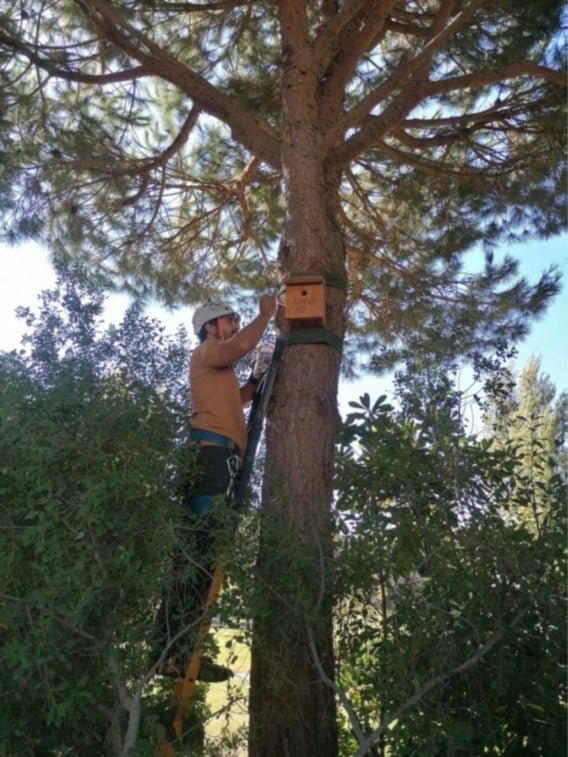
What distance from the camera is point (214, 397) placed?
11.5ft

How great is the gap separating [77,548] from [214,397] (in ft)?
3.76

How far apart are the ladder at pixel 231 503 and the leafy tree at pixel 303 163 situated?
0.24 feet

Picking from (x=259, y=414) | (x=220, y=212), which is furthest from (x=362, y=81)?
(x=259, y=414)

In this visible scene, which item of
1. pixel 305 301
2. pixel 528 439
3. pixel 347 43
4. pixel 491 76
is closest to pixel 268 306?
pixel 305 301

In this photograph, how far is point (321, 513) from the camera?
2.91m

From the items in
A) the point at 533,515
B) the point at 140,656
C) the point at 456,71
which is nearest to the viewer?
the point at 140,656

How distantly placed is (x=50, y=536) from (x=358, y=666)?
115 centimetres

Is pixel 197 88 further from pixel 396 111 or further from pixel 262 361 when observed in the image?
pixel 262 361

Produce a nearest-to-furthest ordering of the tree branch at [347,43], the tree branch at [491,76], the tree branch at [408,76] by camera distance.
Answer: the tree branch at [408,76], the tree branch at [491,76], the tree branch at [347,43]

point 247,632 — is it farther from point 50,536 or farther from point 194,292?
point 194,292

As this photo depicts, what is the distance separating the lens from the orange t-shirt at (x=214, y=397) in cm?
345

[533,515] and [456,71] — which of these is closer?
[533,515]

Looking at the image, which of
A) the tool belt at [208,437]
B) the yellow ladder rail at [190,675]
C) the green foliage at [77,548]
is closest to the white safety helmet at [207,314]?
the tool belt at [208,437]

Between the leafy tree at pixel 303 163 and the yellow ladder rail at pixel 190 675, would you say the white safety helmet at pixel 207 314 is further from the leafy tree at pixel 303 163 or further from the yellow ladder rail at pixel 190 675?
the yellow ladder rail at pixel 190 675
